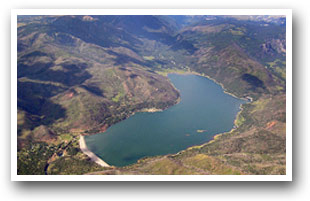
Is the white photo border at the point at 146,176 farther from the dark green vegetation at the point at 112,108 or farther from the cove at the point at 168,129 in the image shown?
the cove at the point at 168,129

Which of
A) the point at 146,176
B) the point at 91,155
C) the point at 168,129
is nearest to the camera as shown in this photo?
the point at 146,176

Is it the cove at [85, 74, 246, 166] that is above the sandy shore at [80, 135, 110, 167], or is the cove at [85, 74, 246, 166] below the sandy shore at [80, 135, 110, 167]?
above

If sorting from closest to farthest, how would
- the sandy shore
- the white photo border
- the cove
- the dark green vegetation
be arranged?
the white photo border, the dark green vegetation, the sandy shore, the cove

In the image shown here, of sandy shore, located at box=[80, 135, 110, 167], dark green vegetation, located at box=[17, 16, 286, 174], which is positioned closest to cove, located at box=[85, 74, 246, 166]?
sandy shore, located at box=[80, 135, 110, 167]

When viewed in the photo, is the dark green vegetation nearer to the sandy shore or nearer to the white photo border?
the sandy shore

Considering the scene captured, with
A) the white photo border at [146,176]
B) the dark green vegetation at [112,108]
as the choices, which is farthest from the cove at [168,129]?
the white photo border at [146,176]

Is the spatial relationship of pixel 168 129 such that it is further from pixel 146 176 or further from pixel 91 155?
pixel 146 176

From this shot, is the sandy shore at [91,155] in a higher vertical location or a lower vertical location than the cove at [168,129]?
lower

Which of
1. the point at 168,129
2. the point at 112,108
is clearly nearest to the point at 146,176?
the point at 168,129

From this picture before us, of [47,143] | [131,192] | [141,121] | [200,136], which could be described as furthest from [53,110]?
[131,192]
